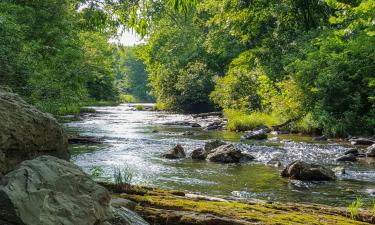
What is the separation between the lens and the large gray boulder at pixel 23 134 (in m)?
4.19

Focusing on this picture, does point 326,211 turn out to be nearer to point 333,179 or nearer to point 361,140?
point 333,179

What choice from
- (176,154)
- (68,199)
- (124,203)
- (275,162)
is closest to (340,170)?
(275,162)

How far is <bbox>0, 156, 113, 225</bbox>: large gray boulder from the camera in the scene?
10.0ft

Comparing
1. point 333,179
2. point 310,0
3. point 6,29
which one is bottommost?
point 333,179

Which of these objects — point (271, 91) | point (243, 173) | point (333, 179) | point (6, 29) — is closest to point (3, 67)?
point (6, 29)

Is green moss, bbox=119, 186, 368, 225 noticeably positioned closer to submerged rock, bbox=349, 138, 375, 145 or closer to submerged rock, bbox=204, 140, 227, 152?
submerged rock, bbox=204, 140, 227, 152

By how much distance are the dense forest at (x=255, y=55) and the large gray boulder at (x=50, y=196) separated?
238 cm

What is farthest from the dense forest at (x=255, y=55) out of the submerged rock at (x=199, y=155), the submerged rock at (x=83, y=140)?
the submerged rock at (x=199, y=155)

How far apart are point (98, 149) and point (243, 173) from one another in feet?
20.1

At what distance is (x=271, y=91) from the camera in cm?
2523

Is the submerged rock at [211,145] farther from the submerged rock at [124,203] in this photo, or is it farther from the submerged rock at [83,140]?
the submerged rock at [124,203]

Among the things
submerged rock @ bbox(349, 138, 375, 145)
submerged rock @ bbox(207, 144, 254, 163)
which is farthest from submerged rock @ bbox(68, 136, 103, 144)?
submerged rock @ bbox(349, 138, 375, 145)

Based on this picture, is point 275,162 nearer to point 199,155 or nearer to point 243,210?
point 199,155

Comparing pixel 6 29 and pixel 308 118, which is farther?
pixel 308 118
